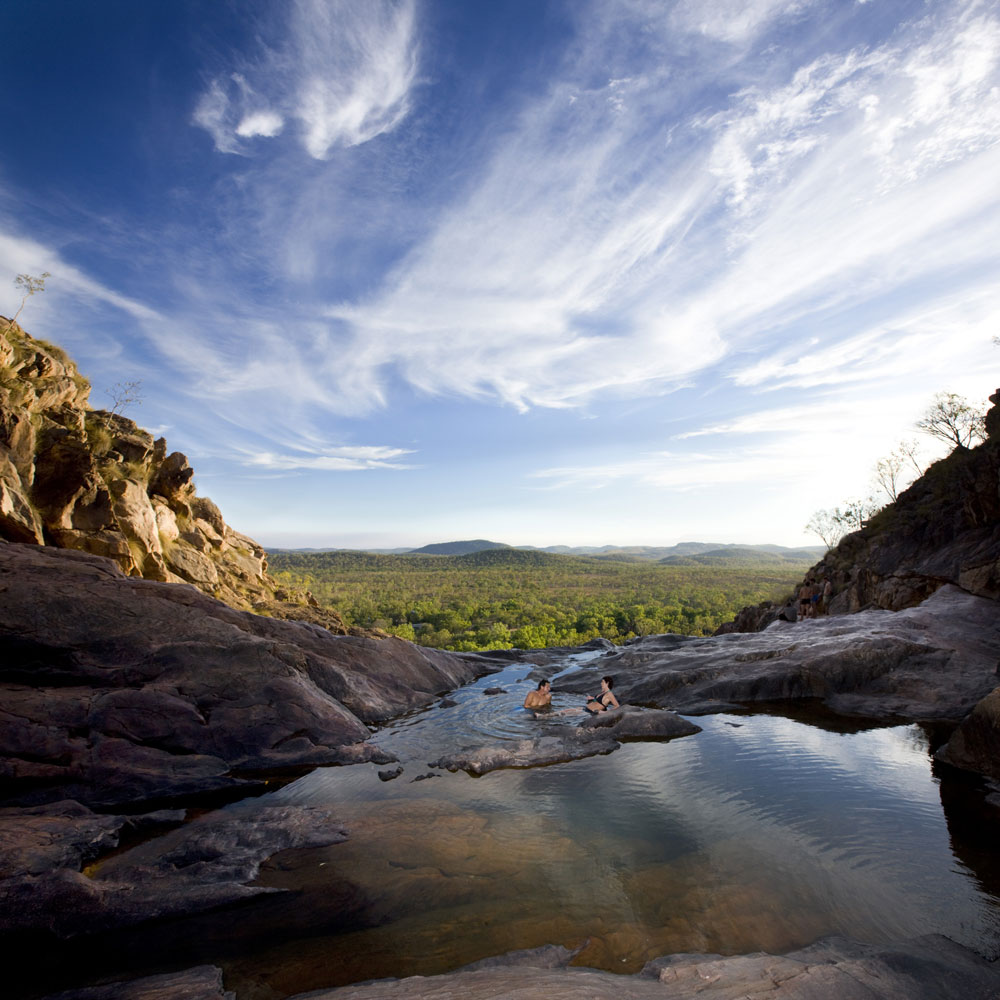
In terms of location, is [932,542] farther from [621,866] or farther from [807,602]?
[621,866]

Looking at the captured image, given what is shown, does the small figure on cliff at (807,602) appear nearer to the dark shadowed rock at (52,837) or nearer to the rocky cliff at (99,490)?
the rocky cliff at (99,490)

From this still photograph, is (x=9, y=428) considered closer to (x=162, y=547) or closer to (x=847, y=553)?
(x=162, y=547)

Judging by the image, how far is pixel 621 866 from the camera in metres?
7.69

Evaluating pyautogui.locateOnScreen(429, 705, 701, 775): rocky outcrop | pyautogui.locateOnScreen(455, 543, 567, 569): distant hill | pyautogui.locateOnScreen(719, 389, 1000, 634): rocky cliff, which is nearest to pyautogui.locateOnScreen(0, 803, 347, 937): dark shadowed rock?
pyautogui.locateOnScreen(429, 705, 701, 775): rocky outcrop

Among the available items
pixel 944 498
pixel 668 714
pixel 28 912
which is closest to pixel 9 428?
pixel 28 912

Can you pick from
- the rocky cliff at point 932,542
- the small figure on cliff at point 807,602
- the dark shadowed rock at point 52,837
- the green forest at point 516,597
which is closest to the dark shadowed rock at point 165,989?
the dark shadowed rock at point 52,837

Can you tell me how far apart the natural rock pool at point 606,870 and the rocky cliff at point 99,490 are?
46.0 ft

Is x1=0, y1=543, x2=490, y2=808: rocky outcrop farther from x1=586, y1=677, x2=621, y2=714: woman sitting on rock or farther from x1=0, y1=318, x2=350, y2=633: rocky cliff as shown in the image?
x1=586, y1=677, x2=621, y2=714: woman sitting on rock

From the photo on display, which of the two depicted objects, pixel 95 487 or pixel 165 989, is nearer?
pixel 165 989

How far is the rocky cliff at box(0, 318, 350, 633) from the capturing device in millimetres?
17094

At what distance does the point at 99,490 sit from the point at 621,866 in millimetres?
21930

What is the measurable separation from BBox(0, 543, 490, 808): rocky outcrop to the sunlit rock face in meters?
11.2

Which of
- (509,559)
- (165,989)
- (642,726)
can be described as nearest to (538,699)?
(642,726)

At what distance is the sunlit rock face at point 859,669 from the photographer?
→ 605 inches
